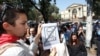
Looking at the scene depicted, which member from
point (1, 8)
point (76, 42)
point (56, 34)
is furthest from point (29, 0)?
point (1, 8)

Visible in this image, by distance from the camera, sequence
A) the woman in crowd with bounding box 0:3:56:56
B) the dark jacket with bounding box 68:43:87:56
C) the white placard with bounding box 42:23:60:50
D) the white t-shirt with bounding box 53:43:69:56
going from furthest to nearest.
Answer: the dark jacket with bounding box 68:43:87:56
the white t-shirt with bounding box 53:43:69:56
the white placard with bounding box 42:23:60:50
the woman in crowd with bounding box 0:3:56:56

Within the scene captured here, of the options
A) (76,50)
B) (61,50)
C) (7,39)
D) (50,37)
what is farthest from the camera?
(76,50)

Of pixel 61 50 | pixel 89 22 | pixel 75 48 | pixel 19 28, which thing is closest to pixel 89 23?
pixel 89 22

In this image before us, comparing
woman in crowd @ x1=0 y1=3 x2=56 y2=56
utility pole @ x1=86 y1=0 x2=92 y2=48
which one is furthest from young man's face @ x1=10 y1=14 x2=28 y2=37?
utility pole @ x1=86 y1=0 x2=92 y2=48

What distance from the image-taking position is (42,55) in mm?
6168

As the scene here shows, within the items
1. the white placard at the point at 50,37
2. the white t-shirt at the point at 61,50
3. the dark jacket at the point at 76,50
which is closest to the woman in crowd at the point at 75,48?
the dark jacket at the point at 76,50

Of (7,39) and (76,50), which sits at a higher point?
(7,39)

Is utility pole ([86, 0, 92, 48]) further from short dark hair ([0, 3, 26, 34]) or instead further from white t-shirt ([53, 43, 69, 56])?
short dark hair ([0, 3, 26, 34])

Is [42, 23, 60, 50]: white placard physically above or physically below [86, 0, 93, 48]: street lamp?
above

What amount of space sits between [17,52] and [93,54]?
12.5m

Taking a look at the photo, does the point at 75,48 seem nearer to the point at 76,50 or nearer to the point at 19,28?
the point at 76,50

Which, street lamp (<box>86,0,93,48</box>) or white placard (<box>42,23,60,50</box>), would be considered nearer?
white placard (<box>42,23,60,50</box>)

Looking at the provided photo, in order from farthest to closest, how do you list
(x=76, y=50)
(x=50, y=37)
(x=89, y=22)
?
(x=89, y=22) < (x=76, y=50) < (x=50, y=37)

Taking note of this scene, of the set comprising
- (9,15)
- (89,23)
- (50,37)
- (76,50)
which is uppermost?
(9,15)
